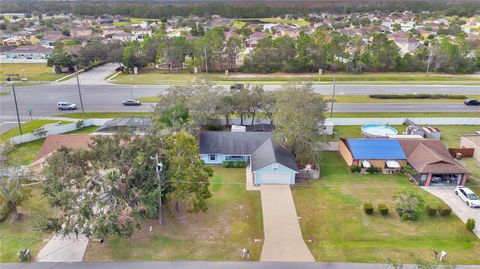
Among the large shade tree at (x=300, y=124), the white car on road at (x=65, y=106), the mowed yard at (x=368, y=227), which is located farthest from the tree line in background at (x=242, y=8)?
the mowed yard at (x=368, y=227)

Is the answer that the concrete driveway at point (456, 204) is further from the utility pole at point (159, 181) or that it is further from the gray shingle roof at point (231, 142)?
the utility pole at point (159, 181)

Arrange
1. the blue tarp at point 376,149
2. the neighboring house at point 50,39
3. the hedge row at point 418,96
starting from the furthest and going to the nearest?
the neighboring house at point 50,39, the hedge row at point 418,96, the blue tarp at point 376,149

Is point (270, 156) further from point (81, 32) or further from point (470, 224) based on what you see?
point (81, 32)

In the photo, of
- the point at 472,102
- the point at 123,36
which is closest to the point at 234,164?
the point at 472,102

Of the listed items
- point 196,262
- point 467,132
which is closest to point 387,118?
point 467,132

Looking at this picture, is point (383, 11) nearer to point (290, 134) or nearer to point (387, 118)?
point (387, 118)

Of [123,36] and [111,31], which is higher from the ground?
[111,31]

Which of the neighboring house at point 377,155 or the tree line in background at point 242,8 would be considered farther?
the tree line in background at point 242,8
